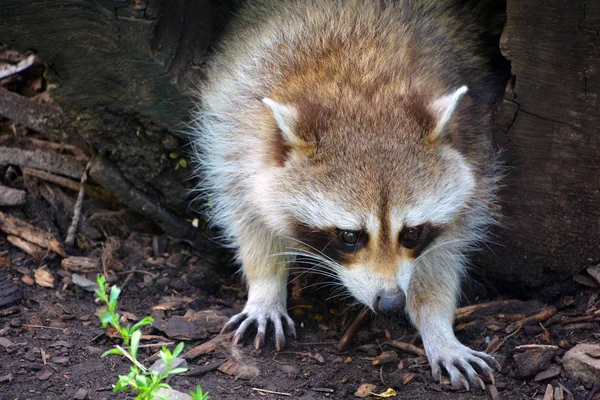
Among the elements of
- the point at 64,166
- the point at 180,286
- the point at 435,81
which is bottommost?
the point at 180,286

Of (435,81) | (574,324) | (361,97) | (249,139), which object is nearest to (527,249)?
(574,324)

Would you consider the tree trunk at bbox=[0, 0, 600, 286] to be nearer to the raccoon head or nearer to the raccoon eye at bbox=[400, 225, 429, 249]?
the raccoon head

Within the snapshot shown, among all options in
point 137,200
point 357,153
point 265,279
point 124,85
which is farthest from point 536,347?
point 124,85

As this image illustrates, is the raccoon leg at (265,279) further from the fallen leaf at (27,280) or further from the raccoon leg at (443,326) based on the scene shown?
the fallen leaf at (27,280)

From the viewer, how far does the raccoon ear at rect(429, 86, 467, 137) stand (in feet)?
13.5

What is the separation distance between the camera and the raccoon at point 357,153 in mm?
4137

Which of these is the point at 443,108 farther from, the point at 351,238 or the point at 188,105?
the point at 188,105

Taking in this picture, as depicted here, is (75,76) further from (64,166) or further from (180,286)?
(180,286)

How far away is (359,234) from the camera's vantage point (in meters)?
4.13

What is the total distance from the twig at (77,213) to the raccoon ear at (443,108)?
9.32ft

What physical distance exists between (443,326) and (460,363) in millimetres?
362

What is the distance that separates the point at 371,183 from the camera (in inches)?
159

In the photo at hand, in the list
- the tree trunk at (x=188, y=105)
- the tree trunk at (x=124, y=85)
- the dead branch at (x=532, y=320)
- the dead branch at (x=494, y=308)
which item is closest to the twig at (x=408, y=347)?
the dead branch at (x=494, y=308)

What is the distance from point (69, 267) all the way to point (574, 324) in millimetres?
3567
